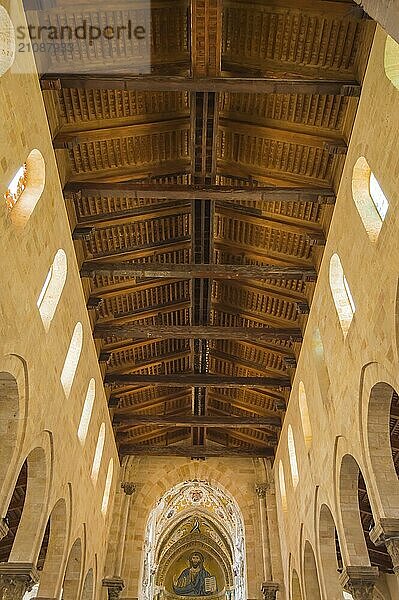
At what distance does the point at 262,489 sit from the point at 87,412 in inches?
297

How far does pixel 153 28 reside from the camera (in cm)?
862

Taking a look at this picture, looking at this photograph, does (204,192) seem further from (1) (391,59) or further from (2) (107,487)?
(2) (107,487)

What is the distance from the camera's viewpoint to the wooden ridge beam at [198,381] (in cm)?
1438

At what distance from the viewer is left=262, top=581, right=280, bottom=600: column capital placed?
49.2 feet

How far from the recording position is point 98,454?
14578 mm

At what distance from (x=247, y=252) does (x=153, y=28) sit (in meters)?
5.45

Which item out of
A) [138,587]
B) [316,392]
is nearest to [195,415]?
[138,587]

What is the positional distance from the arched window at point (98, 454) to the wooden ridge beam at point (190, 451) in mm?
3427

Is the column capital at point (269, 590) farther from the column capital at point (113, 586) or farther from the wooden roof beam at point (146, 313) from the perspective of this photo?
the wooden roof beam at point (146, 313)

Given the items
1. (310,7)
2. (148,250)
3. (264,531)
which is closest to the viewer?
(310,7)

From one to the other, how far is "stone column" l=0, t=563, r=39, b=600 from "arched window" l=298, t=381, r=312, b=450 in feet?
21.7

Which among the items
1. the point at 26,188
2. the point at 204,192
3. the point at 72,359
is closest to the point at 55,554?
the point at 72,359

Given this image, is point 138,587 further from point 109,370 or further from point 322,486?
point 322,486

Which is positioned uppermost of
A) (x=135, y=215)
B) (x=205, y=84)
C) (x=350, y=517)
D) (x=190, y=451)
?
(x=190, y=451)
